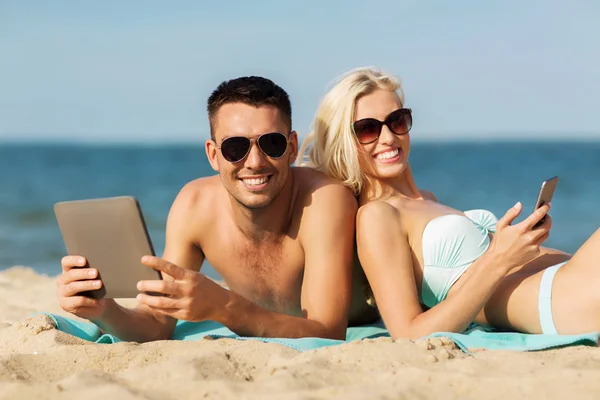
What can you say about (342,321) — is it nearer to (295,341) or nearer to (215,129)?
(295,341)

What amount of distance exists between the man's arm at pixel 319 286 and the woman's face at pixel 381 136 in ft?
0.91

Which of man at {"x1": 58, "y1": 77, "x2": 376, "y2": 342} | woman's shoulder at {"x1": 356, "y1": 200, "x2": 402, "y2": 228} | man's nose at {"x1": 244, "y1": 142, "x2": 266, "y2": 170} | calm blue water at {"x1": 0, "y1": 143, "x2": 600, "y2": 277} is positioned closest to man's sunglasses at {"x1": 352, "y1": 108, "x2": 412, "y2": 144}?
man at {"x1": 58, "y1": 77, "x2": 376, "y2": 342}

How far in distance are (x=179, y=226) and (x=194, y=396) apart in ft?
6.67

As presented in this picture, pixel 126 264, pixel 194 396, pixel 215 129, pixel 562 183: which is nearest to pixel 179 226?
pixel 215 129

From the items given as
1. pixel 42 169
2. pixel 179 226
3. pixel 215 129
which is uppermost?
pixel 215 129

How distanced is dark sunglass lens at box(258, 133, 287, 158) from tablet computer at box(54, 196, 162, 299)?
0.86m

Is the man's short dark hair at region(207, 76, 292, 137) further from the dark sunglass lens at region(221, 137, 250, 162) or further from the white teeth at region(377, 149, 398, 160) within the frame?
the white teeth at region(377, 149, 398, 160)

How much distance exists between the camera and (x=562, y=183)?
948 inches

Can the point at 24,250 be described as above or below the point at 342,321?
below

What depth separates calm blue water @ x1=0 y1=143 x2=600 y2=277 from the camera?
13.8m

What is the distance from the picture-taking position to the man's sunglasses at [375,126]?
484 centimetres

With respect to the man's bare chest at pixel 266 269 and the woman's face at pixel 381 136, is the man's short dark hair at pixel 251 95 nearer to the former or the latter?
the woman's face at pixel 381 136

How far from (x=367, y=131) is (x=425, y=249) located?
0.80 metres

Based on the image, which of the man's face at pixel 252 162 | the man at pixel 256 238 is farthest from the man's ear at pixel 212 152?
the man's face at pixel 252 162
